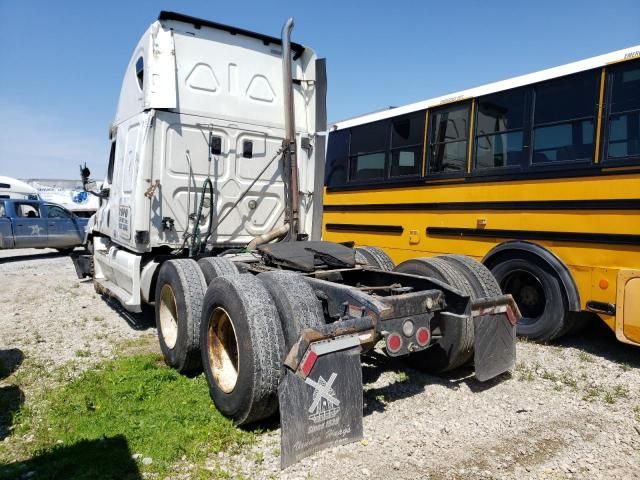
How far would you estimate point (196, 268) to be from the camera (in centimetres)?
465

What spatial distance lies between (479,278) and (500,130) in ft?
7.92

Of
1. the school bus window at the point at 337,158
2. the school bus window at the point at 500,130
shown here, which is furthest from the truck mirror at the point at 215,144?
the school bus window at the point at 500,130

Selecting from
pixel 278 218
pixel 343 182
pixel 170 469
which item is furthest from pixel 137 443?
pixel 343 182

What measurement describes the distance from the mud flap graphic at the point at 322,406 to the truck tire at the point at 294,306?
367 millimetres

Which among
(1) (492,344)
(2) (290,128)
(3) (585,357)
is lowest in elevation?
(3) (585,357)

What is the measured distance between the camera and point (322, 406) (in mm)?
2846

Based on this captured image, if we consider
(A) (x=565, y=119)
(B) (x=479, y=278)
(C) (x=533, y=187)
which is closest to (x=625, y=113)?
(A) (x=565, y=119)

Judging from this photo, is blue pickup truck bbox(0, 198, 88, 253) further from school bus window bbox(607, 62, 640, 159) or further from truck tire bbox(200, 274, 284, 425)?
school bus window bbox(607, 62, 640, 159)

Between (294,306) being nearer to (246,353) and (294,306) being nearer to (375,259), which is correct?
(246,353)

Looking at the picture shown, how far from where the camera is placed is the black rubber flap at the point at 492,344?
12.1ft

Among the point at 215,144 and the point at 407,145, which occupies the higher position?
the point at 407,145

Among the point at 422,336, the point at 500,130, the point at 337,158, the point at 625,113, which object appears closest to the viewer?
the point at 422,336

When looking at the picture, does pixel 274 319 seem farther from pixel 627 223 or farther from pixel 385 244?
pixel 385 244

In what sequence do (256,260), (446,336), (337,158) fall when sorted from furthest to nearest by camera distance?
(337,158), (256,260), (446,336)
